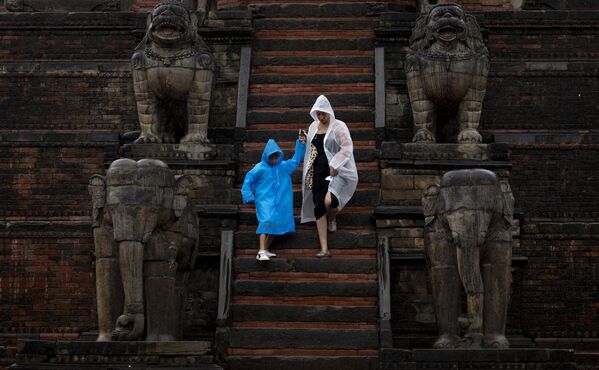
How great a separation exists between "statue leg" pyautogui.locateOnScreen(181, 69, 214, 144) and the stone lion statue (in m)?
2.45

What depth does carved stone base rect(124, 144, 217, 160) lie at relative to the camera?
17969 mm

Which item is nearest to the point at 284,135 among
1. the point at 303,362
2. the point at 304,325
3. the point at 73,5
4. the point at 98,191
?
the point at 304,325

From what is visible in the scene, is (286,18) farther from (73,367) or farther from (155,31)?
(73,367)

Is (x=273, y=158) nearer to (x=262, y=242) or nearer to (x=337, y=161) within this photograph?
(x=337, y=161)

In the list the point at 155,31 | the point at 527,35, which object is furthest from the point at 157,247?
the point at 527,35

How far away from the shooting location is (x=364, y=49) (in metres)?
20.3

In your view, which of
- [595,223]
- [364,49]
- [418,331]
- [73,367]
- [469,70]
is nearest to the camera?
[73,367]

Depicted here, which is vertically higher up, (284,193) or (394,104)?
(394,104)

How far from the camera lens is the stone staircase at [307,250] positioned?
1594 cm

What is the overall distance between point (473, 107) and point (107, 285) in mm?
5288

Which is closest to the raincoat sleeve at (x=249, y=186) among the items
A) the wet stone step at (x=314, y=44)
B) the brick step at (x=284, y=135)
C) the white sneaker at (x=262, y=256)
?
the white sneaker at (x=262, y=256)

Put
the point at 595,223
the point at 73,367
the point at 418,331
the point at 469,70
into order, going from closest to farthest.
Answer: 1. the point at 73,367
2. the point at 418,331
3. the point at 469,70
4. the point at 595,223

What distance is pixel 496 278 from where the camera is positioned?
15.0 m

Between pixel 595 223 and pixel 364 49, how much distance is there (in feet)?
12.9
